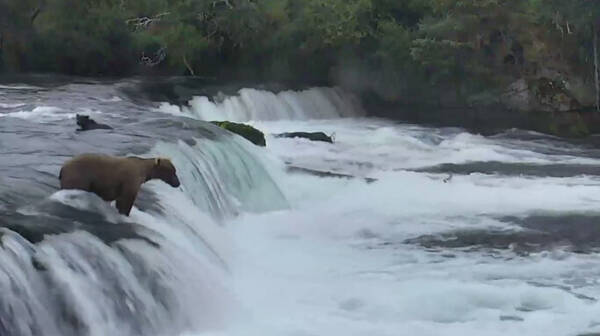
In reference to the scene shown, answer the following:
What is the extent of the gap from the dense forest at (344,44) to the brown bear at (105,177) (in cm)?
1617

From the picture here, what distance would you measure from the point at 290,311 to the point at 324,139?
10.9m

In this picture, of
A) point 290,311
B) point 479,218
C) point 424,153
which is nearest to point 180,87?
point 424,153

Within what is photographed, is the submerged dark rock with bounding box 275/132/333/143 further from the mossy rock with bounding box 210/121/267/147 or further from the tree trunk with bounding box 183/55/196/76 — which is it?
the tree trunk with bounding box 183/55/196/76

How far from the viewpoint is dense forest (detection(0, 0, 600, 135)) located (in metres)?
23.7

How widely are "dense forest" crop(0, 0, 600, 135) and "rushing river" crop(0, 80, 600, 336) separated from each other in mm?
6528

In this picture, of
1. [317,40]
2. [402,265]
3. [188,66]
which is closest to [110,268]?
[402,265]

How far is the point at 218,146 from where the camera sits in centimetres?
1317

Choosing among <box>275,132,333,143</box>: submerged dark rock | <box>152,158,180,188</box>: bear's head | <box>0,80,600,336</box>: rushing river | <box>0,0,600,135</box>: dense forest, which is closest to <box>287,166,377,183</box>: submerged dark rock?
<box>0,80,600,336</box>: rushing river

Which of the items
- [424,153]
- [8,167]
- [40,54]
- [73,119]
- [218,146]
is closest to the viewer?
[8,167]

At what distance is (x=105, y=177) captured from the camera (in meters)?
8.05

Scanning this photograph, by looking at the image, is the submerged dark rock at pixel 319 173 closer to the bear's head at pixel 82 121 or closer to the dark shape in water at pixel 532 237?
the bear's head at pixel 82 121

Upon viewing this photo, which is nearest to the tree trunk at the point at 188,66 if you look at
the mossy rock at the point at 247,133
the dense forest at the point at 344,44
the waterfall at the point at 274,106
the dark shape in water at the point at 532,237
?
the dense forest at the point at 344,44

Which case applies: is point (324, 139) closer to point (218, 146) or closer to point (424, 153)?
point (424, 153)

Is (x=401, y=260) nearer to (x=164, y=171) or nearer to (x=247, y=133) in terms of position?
(x=164, y=171)
